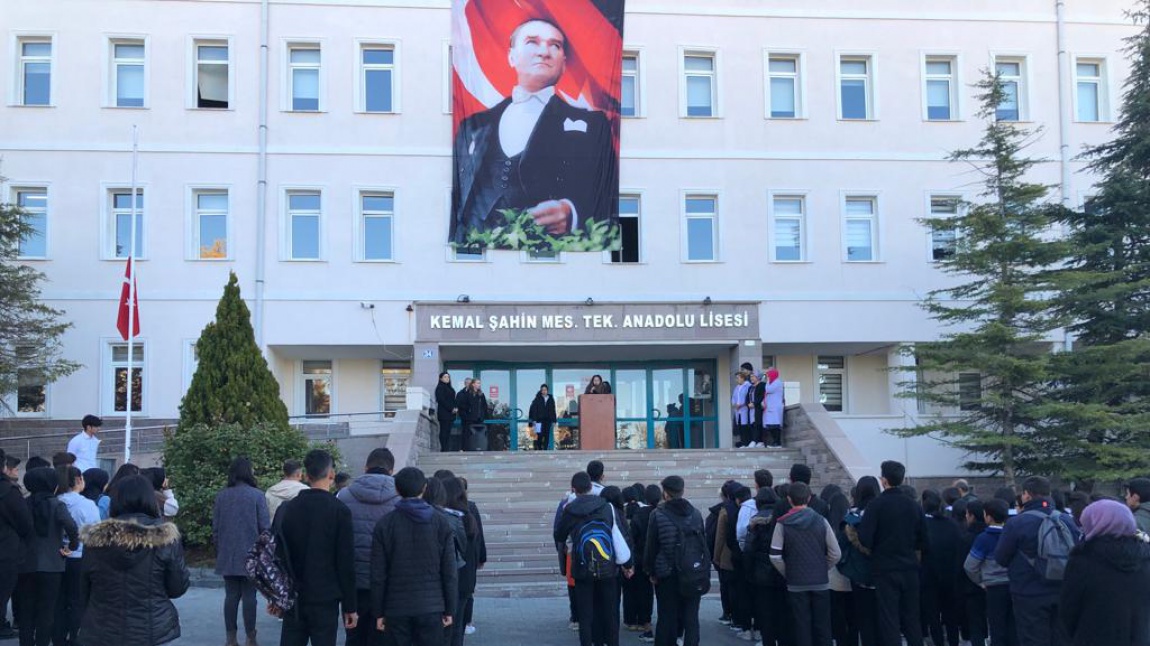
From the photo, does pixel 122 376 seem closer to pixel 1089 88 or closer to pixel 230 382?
pixel 230 382

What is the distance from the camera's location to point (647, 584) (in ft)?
37.2

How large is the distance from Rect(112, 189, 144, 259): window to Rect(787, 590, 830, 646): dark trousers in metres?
18.8

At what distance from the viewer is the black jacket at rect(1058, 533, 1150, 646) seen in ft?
21.9

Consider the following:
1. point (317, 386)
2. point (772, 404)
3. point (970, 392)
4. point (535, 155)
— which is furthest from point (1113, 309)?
point (317, 386)

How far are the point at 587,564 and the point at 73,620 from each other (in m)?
4.48

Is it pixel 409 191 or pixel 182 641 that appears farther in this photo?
pixel 409 191

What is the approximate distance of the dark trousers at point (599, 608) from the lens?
956cm

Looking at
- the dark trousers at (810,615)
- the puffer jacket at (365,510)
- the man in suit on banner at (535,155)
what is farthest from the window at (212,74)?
the dark trousers at (810,615)

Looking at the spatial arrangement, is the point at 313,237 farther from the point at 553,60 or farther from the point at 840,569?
the point at 840,569

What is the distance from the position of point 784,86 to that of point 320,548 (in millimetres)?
Result: 20935

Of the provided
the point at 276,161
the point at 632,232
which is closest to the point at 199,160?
the point at 276,161

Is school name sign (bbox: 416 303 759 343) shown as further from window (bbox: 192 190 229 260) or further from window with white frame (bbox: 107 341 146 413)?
window with white frame (bbox: 107 341 146 413)

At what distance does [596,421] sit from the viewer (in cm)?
2298

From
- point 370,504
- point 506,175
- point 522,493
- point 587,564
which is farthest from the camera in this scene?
point 506,175
